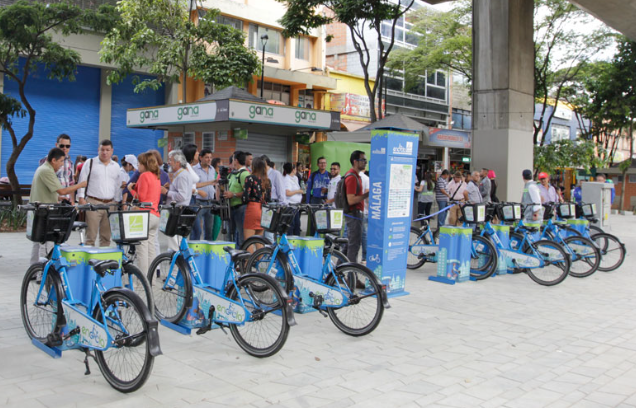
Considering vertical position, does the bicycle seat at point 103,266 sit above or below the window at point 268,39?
below

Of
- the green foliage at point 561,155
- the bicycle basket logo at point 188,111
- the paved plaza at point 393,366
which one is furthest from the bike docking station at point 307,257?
the green foliage at point 561,155

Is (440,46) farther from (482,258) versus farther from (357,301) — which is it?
(357,301)

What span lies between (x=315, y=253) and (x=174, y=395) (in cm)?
245

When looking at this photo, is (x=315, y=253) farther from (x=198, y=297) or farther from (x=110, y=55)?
(x=110, y=55)

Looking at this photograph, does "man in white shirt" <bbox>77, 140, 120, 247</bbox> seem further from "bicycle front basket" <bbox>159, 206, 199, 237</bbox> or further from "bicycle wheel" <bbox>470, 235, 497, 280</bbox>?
"bicycle wheel" <bbox>470, 235, 497, 280</bbox>

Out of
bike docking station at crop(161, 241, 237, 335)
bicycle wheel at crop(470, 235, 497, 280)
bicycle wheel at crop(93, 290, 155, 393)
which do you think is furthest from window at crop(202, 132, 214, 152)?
bicycle wheel at crop(93, 290, 155, 393)

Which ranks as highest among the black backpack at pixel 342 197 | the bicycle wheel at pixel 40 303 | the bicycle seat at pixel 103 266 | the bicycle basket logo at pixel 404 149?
the bicycle basket logo at pixel 404 149

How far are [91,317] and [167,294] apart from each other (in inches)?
58.6

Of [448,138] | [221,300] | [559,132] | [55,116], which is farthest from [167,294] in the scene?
[559,132]

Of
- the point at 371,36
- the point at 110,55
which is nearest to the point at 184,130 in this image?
the point at 110,55

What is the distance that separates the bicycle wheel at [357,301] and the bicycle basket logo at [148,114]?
413 inches

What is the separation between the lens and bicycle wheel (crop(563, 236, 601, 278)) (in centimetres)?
947

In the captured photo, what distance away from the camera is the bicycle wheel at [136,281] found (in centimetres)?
493

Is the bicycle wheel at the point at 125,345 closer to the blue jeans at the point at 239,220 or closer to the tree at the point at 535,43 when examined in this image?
the blue jeans at the point at 239,220
